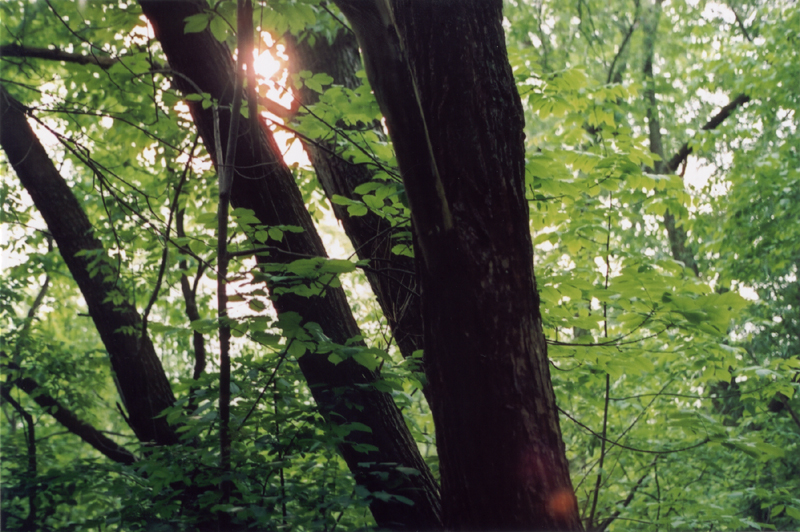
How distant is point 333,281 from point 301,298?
627mm

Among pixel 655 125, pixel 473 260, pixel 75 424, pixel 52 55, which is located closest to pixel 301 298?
pixel 473 260

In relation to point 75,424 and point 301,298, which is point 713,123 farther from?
point 75,424

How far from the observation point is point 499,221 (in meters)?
1.54

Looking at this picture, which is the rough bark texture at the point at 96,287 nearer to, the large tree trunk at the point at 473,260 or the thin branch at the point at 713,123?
the large tree trunk at the point at 473,260

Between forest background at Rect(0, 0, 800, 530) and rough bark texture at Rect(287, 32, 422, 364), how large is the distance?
0.02 m

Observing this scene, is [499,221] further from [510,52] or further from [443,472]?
[510,52]

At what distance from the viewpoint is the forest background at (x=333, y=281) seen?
1847 millimetres

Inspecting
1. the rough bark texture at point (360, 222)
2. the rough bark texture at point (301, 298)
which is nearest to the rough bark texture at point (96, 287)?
the rough bark texture at point (301, 298)

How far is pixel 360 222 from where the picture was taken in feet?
9.87

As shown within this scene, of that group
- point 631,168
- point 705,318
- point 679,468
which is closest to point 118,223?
point 631,168

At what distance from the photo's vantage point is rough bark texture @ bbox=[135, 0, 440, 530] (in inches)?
89.6

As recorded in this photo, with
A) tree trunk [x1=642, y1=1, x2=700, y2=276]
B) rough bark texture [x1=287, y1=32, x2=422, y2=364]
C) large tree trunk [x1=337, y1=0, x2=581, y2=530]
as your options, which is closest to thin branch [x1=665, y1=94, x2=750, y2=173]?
tree trunk [x1=642, y1=1, x2=700, y2=276]

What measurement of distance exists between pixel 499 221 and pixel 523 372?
17.6 inches

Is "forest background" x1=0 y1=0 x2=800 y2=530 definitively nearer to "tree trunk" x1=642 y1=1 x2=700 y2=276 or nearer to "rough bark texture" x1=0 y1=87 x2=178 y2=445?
"rough bark texture" x1=0 y1=87 x2=178 y2=445
